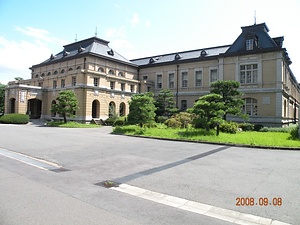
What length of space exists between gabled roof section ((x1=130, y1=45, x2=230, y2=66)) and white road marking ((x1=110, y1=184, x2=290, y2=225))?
30.8m

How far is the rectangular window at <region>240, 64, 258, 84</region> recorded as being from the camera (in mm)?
28938

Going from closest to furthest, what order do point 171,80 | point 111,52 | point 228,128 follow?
point 228,128 → point 111,52 → point 171,80

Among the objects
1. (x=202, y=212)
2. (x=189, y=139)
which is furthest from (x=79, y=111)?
(x=202, y=212)

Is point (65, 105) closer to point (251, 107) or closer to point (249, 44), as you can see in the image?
point (251, 107)

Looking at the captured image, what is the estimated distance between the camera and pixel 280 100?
2658 centimetres

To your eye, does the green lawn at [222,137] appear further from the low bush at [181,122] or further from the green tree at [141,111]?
the low bush at [181,122]

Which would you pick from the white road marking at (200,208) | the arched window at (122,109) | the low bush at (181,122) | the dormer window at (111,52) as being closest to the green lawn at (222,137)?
the low bush at (181,122)

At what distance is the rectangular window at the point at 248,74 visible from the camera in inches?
1139

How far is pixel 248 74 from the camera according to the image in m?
29.5

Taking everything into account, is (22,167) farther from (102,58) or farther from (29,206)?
(102,58)

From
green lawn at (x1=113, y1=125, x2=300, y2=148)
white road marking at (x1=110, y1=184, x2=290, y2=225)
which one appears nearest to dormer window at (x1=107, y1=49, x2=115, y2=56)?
green lawn at (x1=113, y1=125, x2=300, y2=148)

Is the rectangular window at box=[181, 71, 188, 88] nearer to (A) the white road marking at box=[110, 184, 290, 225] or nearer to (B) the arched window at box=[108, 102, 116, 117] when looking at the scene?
(B) the arched window at box=[108, 102, 116, 117]
